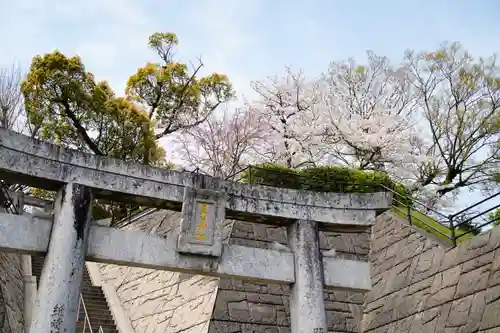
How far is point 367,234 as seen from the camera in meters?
13.4

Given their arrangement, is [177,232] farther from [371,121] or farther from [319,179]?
[371,121]

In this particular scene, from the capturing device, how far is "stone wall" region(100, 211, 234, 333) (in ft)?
35.0

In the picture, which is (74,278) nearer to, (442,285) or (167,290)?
(167,290)

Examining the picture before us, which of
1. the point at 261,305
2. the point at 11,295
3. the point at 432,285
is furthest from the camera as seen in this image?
the point at 261,305

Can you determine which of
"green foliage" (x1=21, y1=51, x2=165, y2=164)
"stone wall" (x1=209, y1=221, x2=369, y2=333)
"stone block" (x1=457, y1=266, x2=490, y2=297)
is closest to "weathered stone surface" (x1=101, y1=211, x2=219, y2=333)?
"stone wall" (x1=209, y1=221, x2=369, y2=333)

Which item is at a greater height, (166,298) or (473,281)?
(473,281)

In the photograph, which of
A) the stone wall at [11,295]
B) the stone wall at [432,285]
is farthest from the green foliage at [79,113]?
the stone wall at [432,285]

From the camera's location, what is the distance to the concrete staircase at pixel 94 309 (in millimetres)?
11516

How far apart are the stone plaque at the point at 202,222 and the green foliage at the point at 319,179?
221 inches

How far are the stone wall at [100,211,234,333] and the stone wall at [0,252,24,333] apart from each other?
261cm

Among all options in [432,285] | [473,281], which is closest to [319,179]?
[432,285]

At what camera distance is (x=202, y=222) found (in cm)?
784

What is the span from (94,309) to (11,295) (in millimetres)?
2513

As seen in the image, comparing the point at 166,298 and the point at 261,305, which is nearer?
the point at 261,305
